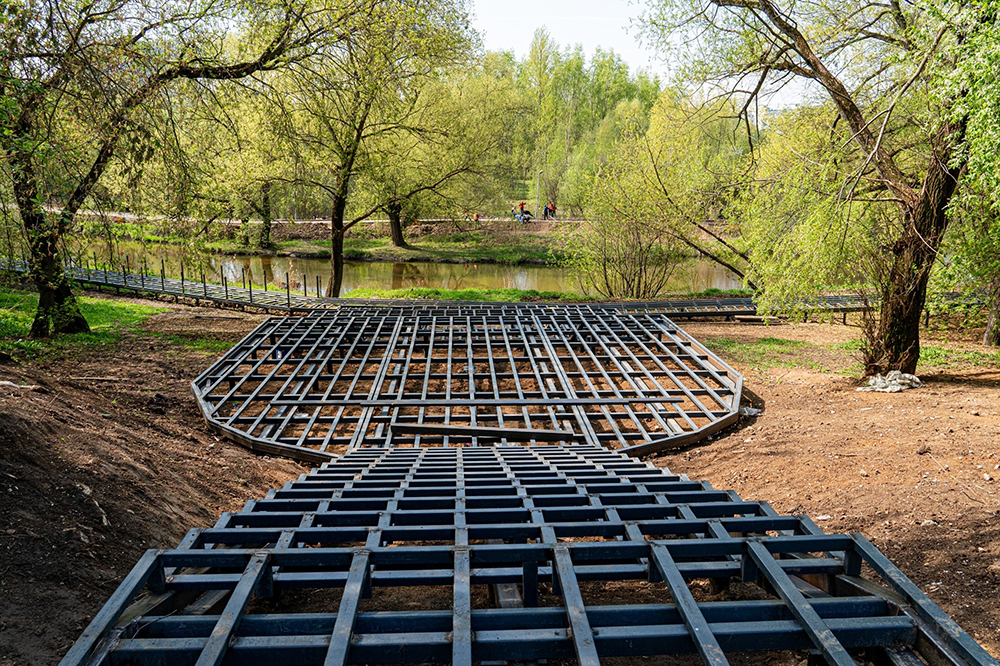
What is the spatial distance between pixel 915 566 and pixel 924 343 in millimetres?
12405

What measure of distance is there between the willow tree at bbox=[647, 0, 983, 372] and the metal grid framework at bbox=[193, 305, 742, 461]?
2612 millimetres

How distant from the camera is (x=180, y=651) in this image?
1.56 meters

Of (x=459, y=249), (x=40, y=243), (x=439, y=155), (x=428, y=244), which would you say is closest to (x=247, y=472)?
(x=40, y=243)

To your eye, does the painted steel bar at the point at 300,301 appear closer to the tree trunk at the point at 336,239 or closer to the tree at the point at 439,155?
the tree trunk at the point at 336,239

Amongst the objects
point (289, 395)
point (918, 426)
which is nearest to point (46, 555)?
point (289, 395)

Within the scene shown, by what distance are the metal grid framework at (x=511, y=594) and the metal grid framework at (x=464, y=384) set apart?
3876mm

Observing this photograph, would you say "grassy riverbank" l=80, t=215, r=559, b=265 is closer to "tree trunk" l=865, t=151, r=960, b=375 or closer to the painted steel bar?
the painted steel bar

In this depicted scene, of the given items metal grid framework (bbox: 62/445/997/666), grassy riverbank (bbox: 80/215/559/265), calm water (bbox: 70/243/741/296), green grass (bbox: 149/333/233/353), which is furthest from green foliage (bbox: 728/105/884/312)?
grassy riverbank (bbox: 80/215/559/265)

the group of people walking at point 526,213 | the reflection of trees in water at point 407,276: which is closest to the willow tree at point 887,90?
the reflection of trees in water at point 407,276

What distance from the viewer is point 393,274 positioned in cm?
2889

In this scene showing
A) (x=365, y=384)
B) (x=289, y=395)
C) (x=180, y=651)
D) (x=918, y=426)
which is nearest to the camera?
(x=180, y=651)

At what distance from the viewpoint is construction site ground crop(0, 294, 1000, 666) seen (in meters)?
2.76

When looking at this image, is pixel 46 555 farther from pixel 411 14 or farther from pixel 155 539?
pixel 411 14

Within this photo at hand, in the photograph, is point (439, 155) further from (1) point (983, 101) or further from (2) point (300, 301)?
(1) point (983, 101)
